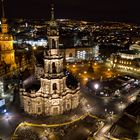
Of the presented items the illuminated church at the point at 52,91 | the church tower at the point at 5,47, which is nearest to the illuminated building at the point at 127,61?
the illuminated church at the point at 52,91

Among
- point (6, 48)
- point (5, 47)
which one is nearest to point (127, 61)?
point (6, 48)

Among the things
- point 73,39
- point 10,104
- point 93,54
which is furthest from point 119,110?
point 73,39

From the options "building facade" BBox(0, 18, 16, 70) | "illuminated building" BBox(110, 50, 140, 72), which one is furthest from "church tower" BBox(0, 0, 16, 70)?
"illuminated building" BBox(110, 50, 140, 72)

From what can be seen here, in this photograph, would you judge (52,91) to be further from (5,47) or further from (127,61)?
(127,61)

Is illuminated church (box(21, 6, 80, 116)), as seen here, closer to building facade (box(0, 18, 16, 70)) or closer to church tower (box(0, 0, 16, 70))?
building facade (box(0, 18, 16, 70))

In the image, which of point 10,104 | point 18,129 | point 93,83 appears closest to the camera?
point 18,129

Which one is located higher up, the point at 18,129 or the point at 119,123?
the point at 119,123

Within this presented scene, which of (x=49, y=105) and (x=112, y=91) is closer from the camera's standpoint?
(x=49, y=105)

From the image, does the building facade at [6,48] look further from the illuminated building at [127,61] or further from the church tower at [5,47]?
the illuminated building at [127,61]

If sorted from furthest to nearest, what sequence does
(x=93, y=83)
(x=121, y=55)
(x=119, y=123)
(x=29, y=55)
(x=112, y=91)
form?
(x=121, y=55), (x=29, y=55), (x=93, y=83), (x=112, y=91), (x=119, y=123)

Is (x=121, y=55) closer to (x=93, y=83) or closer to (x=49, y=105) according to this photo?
(x=93, y=83)
